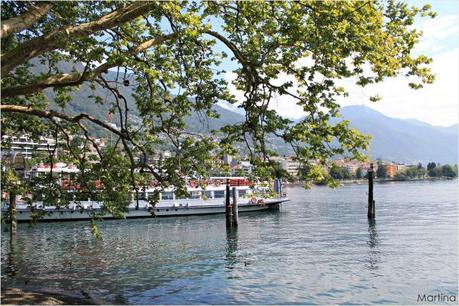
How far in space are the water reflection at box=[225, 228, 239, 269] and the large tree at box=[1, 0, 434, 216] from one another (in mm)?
8232

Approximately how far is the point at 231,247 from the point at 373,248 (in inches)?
318

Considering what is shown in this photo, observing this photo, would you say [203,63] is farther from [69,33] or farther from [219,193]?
[219,193]

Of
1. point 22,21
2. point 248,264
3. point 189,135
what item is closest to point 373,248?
point 248,264

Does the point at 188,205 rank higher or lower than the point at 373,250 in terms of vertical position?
higher

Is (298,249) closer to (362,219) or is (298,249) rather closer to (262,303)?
(262,303)

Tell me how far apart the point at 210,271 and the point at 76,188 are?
7.30 meters

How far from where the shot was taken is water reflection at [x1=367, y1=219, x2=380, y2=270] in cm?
2184

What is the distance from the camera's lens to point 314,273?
19750 millimetres

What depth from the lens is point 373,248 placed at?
2727 cm

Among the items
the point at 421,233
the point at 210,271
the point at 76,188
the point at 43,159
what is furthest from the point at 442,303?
the point at 421,233

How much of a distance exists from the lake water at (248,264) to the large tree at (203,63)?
14.1ft

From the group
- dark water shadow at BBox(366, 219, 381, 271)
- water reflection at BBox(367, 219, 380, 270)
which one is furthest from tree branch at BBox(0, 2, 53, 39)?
water reflection at BBox(367, 219, 380, 270)

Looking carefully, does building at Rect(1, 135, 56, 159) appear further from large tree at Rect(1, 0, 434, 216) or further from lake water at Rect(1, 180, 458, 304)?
lake water at Rect(1, 180, 458, 304)

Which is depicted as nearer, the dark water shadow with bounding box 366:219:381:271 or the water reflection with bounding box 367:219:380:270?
the dark water shadow with bounding box 366:219:381:271
